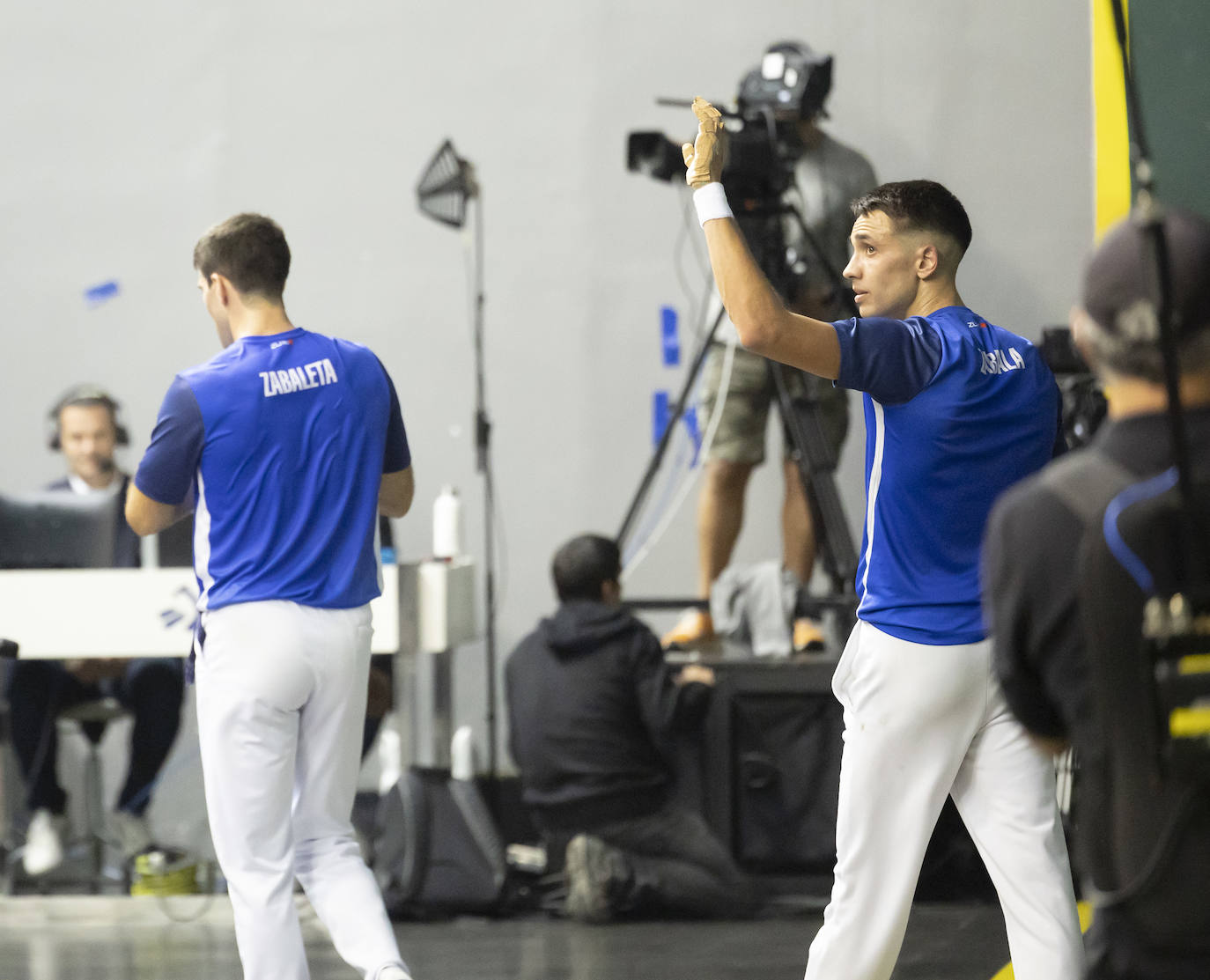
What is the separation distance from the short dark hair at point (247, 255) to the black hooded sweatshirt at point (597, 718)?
142 cm

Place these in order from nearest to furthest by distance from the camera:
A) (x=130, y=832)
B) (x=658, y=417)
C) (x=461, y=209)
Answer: (x=130, y=832)
(x=461, y=209)
(x=658, y=417)

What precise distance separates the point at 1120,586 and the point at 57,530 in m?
3.55

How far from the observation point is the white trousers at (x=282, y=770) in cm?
221

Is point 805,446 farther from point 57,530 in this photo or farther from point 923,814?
point 57,530

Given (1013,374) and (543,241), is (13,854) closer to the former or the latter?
(543,241)

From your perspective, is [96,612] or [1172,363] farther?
[96,612]

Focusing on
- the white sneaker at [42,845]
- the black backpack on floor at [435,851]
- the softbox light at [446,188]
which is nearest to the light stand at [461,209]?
the softbox light at [446,188]

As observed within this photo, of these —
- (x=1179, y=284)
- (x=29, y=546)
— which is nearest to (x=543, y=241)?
(x=29, y=546)

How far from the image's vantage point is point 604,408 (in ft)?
15.8

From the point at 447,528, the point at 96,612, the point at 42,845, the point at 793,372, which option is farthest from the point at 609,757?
the point at 42,845

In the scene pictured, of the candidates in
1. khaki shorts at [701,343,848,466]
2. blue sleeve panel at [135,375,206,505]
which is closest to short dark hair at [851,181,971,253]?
blue sleeve panel at [135,375,206,505]

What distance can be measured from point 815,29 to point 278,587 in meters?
3.26

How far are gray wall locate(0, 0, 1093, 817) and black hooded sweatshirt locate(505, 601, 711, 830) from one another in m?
1.30

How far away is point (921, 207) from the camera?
6.54 ft
